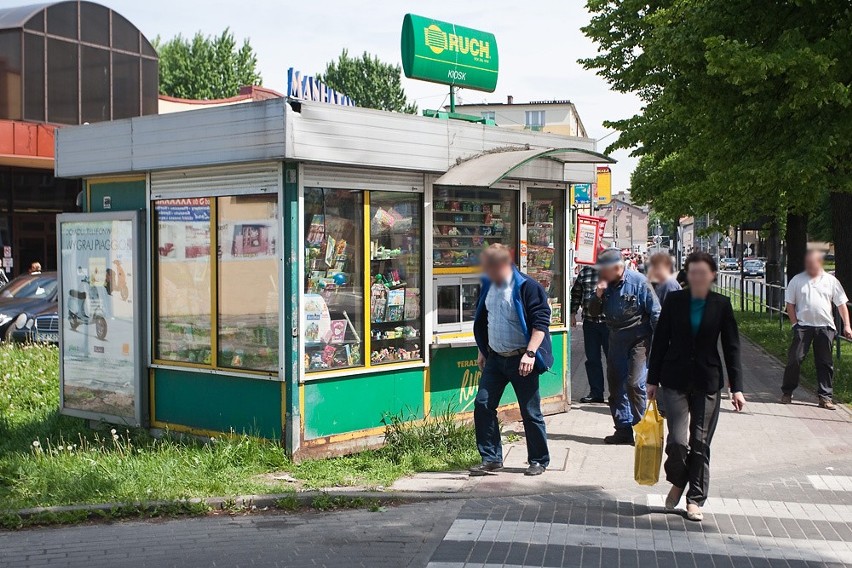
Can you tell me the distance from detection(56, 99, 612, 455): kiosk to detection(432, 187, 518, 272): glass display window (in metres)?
0.02

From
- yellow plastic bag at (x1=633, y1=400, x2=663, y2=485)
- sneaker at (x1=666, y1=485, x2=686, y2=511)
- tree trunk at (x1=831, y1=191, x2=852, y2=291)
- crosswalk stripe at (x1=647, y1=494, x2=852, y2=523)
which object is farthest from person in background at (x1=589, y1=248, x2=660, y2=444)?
tree trunk at (x1=831, y1=191, x2=852, y2=291)

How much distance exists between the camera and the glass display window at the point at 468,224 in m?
9.55

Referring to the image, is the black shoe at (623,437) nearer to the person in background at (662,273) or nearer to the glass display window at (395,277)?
the person in background at (662,273)

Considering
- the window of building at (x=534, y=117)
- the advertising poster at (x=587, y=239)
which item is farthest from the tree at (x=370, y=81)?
the advertising poster at (x=587, y=239)

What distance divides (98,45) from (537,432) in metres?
27.8

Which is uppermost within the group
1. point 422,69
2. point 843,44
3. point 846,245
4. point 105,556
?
point 843,44

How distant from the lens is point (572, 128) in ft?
315

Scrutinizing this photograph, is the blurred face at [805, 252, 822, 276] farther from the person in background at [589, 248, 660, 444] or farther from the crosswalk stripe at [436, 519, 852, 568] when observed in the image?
the crosswalk stripe at [436, 519, 852, 568]

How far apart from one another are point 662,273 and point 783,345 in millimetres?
9501

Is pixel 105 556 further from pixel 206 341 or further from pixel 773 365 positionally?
pixel 773 365

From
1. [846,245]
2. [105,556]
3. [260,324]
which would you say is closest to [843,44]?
[846,245]

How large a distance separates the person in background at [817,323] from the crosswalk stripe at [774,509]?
15.2ft

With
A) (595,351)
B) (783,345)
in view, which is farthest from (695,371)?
(783,345)

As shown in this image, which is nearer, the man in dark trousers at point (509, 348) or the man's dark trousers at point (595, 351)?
the man in dark trousers at point (509, 348)
